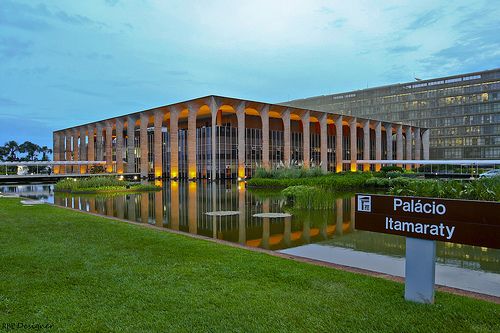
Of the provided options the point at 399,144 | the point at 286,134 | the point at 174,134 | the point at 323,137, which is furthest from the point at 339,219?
the point at 399,144

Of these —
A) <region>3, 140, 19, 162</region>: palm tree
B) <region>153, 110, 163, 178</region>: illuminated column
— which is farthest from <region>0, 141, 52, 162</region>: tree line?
<region>153, 110, 163, 178</region>: illuminated column

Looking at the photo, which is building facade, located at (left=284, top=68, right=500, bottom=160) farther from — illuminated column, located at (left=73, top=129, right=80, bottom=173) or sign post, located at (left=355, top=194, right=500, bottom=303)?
sign post, located at (left=355, top=194, right=500, bottom=303)

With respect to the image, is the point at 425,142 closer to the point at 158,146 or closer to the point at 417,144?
the point at 417,144

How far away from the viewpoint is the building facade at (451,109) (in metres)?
92.6

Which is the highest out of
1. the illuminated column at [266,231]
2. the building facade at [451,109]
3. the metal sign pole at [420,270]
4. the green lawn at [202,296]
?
the building facade at [451,109]

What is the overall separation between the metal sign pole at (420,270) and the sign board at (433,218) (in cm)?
17

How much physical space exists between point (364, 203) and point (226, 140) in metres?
52.1

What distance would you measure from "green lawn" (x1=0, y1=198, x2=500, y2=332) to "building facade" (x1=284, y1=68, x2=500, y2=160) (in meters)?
102

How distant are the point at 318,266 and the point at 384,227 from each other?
2105 mm

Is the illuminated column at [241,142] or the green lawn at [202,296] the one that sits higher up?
the illuminated column at [241,142]

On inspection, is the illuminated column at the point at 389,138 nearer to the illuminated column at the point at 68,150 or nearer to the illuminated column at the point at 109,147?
the illuminated column at the point at 109,147

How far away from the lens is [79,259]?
7336mm

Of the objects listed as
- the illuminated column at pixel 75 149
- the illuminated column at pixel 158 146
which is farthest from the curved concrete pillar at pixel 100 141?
the illuminated column at pixel 158 146

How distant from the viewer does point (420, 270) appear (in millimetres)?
5090
